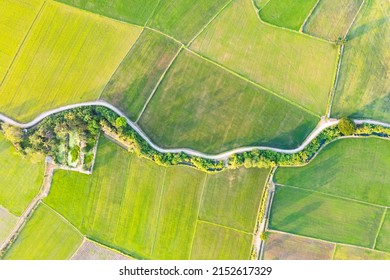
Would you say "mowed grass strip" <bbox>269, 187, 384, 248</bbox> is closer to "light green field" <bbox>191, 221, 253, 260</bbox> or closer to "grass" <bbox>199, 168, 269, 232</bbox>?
"grass" <bbox>199, 168, 269, 232</bbox>

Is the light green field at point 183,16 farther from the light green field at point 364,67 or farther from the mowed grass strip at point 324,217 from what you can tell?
the mowed grass strip at point 324,217

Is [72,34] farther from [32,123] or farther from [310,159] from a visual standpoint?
[310,159]

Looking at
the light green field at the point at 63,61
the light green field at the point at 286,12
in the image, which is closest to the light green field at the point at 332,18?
the light green field at the point at 286,12

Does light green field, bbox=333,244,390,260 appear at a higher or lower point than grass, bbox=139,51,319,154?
lower

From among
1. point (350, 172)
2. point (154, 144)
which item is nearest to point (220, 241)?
point (154, 144)

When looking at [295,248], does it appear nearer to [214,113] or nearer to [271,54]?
[214,113]

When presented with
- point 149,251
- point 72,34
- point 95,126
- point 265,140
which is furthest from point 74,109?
point 265,140

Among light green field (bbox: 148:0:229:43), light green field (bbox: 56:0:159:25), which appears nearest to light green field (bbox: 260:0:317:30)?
light green field (bbox: 148:0:229:43)
